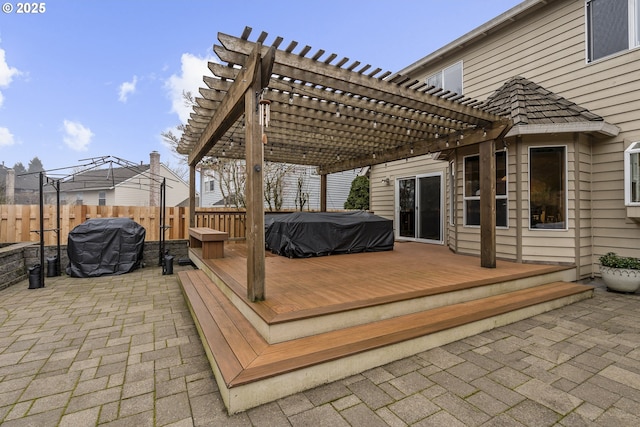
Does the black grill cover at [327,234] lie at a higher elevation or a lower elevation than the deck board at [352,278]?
higher

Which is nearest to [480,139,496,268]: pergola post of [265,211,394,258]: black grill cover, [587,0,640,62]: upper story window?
[265,211,394,258]: black grill cover

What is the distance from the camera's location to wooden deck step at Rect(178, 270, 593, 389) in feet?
6.33

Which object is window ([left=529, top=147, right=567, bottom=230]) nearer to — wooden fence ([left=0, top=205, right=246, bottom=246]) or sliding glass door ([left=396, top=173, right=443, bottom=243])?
sliding glass door ([left=396, top=173, right=443, bottom=243])

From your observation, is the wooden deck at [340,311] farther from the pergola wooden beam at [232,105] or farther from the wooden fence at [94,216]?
the wooden fence at [94,216]

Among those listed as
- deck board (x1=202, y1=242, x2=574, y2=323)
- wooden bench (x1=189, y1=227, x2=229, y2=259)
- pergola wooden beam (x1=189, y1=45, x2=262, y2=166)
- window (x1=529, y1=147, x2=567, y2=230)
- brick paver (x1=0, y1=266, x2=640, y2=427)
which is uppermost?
pergola wooden beam (x1=189, y1=45, x2=262, y2=166)

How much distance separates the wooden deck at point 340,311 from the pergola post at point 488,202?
263 mm

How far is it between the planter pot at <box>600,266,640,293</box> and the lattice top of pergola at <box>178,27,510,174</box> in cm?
260

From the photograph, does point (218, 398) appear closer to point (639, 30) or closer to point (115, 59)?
point (639, 30)

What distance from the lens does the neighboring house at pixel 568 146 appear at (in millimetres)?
4535

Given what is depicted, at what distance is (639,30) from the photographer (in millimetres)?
4453

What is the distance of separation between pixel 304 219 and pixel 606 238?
4923mm

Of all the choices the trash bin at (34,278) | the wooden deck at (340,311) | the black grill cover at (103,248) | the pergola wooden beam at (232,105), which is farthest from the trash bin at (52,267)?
the pergola wooden beam at (232,105)

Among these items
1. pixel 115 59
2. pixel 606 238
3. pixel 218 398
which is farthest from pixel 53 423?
pixel 115 59

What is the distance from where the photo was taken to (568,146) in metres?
4.69
